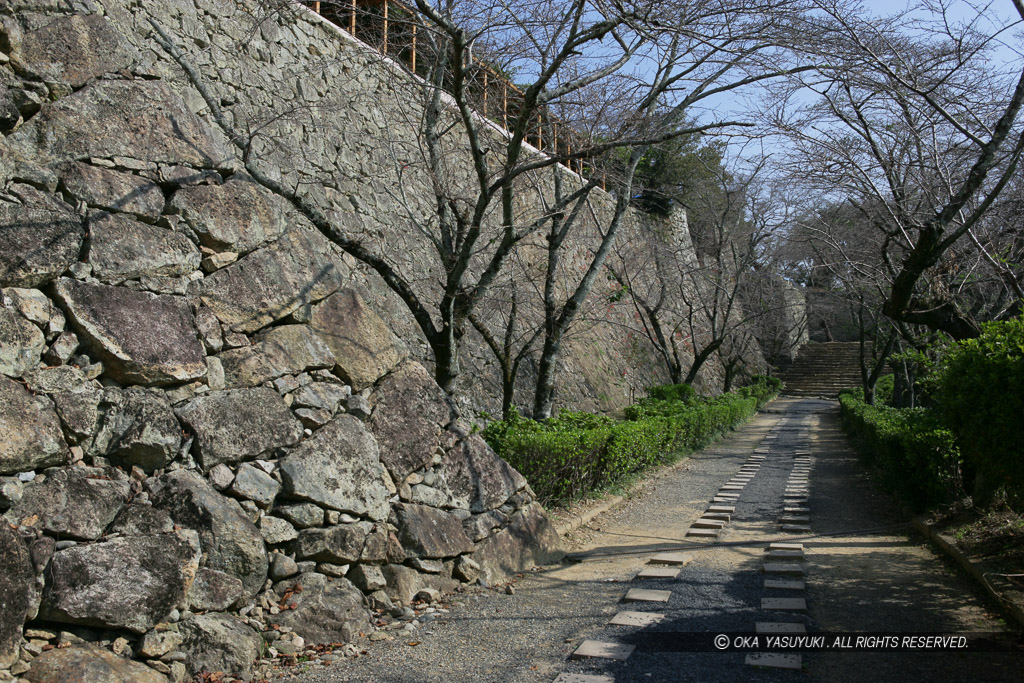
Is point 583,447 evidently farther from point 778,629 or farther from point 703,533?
point 778,629

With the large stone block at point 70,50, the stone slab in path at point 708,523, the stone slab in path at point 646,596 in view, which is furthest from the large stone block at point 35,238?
the stone slab in path at point 708,523

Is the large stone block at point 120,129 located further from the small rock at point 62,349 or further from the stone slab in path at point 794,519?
the stone slab in path at point 794,519

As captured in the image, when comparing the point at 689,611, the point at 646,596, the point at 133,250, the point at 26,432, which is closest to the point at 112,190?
the point at 133,250

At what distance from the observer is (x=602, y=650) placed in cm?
399

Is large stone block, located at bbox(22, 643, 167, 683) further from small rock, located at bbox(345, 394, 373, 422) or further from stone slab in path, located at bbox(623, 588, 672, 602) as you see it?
stone slab in path, located at bbox(623, 588, 672, 602)

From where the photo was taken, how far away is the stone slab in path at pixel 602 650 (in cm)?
391

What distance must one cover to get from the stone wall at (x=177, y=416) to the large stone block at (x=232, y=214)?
0.02 metres

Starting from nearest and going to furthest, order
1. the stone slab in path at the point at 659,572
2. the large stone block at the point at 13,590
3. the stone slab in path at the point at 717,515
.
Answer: the large stone block at the point at 13,590 < the stone slab in path at the point at 659,572 < the stone slab in path at the point at 717,515

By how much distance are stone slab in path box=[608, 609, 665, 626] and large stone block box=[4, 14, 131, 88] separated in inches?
192

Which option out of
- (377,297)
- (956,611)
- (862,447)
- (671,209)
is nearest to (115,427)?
(956,611)

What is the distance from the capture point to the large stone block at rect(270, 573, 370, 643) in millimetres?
3918

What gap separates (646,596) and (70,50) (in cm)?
533

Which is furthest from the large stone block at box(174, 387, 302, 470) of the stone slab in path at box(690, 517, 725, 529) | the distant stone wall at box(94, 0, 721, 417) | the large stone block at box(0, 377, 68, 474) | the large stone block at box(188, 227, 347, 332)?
the stone slab in path at box(690, 517, 725, 529)

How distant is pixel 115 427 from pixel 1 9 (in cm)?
273
